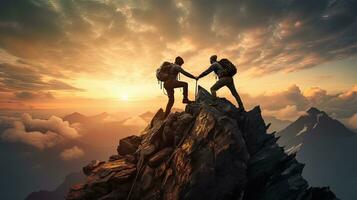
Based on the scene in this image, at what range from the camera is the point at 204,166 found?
15.7 metres

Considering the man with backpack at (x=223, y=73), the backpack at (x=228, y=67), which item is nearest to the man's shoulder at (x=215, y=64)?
the man with backpack at (x=223, y=73)

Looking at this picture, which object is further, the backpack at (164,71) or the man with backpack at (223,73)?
the backpack at (164,71)

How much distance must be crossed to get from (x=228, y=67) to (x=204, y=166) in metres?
9.49

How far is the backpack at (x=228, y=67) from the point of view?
21.0 metres

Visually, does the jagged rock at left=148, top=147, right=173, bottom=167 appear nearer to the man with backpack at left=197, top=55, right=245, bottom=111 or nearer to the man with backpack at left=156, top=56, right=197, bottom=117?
the man with backpack at left=156, top=56, right=197, bottom=117

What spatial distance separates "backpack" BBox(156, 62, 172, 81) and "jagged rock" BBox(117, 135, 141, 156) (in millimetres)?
8132

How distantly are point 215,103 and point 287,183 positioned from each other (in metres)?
8.73

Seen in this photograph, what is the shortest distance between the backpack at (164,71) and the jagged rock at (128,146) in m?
8.13

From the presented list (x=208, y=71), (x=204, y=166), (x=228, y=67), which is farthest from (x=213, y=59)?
(x=204, y=166)

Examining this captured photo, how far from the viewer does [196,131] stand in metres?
18.2

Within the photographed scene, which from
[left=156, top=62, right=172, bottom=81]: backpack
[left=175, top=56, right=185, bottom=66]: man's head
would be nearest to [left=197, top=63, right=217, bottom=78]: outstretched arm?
[left=175, top=56, right=185, bottom=66]: man's head

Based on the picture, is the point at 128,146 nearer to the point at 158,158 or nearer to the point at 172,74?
the point at 158,158

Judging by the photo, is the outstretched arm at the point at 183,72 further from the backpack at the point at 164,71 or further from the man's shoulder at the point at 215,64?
the man's shoulder at the point at 215,64

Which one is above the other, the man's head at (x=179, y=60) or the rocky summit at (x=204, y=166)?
the man's head at (x=179, y=60)
